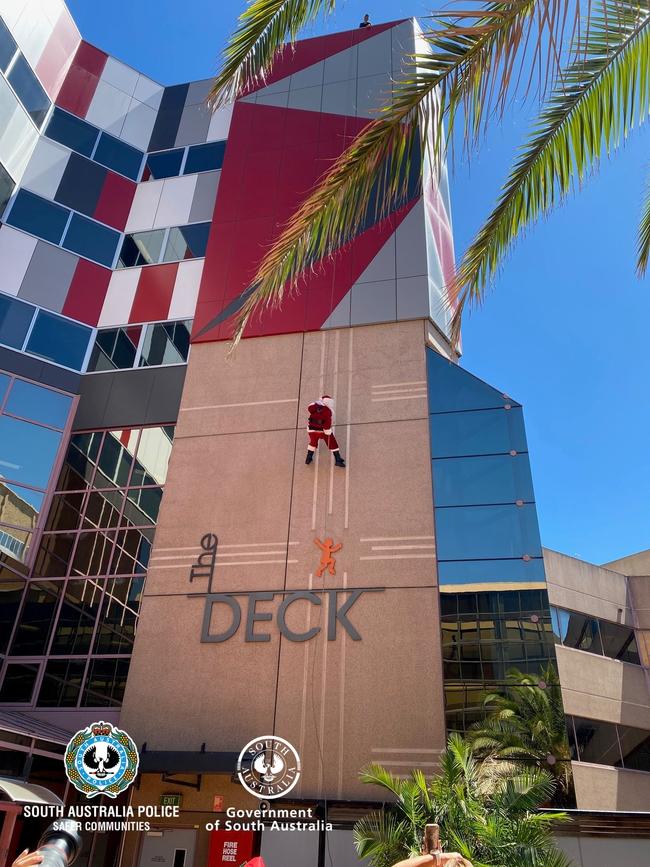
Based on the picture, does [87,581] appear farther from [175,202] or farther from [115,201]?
[115,201]

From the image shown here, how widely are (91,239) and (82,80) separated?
301 inches

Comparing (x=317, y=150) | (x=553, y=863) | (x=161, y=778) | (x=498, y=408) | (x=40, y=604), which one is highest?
(x=317, y=150)

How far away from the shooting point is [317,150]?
2123cm

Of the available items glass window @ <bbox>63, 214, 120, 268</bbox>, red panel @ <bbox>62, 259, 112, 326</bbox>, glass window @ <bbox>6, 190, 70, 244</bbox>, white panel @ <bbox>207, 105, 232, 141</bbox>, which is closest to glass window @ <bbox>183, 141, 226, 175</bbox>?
white panel @ <bbox>207, 105, 232, 141</bbox>

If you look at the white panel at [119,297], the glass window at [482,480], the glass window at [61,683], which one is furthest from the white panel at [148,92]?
the glass window at [61,683]

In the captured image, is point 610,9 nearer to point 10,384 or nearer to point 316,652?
point 316,652

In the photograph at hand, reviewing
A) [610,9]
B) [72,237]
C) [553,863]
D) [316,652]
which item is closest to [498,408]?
[316,652]

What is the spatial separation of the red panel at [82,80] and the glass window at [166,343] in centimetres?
1035

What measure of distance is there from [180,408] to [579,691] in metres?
17.0

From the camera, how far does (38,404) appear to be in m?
18.8

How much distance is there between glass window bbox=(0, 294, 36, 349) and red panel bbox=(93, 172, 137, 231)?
4.55 metres

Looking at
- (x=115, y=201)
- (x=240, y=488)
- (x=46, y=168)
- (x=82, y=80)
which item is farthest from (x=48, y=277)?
(x=240, y=488)

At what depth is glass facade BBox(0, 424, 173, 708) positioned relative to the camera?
15.4 metres

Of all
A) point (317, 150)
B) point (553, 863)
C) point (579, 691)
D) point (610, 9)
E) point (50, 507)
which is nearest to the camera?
point (610, 9)
